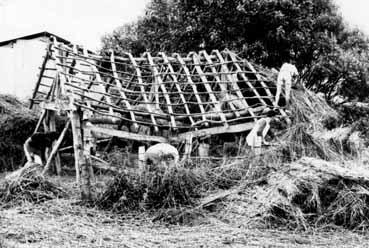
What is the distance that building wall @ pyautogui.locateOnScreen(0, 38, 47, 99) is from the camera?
1880 centimetres

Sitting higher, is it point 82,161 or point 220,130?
point 220,130

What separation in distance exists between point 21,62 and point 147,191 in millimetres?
13792

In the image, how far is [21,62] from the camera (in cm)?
1909

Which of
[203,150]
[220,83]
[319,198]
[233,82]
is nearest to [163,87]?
[220,83]

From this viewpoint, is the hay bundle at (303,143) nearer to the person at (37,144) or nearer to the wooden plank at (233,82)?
the wooden plank at (233,82)

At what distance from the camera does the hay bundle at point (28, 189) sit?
771 cm

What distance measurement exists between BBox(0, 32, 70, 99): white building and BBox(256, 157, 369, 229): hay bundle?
14.0 meters

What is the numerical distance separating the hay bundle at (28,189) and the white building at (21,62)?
11310 millimetres

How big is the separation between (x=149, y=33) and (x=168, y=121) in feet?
23.9

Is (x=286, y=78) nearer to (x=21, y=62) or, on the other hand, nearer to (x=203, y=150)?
(x=203, y=150)

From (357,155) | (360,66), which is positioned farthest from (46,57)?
(360,66)

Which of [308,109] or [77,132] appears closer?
[77,132]

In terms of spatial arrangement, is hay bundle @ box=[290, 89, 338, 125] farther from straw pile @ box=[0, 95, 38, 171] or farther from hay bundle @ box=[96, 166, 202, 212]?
straw pile @ box=[0, 95, 38, 171]

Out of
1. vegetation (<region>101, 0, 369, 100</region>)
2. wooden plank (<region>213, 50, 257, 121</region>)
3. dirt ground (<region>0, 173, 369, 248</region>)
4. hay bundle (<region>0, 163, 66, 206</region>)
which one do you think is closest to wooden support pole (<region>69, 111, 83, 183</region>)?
hay bundle (<region>0, 163, 66, 206</region>)
